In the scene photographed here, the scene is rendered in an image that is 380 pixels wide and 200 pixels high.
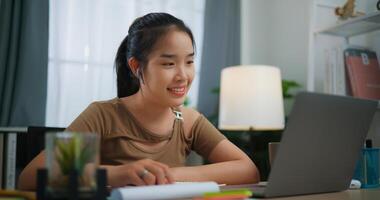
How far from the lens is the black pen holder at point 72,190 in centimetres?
51

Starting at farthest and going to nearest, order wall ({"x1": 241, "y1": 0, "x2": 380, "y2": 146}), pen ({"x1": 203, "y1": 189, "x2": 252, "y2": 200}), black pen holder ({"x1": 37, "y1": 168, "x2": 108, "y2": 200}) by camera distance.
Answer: wall ({"x1": 241, "y1": 0, "x2": 380, "y2": 146}) → pen ({"x1": 203, "y1": 189, "x2": 252, "y2": 200}) → black pen holder ({"x1": 37, "y1": 168, "x2": 108, "y2": 200})

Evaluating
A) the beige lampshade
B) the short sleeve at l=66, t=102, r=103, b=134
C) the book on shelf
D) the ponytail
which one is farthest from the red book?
the short sleeve at l=66, t=102, r=103, b=134

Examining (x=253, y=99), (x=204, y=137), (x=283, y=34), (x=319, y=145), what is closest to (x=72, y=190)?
(x=319, y=145)

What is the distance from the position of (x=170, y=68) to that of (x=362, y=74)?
37.5 inches

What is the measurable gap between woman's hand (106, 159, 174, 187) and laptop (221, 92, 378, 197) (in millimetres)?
187

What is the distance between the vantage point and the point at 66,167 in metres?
0.53

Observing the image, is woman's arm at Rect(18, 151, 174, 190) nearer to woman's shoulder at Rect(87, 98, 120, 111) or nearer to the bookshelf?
woman's shoulder at Rect(87, 98, 120, 111)

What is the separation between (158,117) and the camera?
4.18 feet

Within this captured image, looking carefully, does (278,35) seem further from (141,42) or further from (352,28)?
(141,42)

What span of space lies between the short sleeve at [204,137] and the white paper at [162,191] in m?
0.56

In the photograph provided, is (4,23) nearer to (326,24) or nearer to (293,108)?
(326,24)

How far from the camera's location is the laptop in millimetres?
728

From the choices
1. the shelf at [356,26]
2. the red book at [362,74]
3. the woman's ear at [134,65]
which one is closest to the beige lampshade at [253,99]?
the shelf at [356,26]

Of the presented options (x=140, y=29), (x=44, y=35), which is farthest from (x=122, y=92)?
(x=44, y=35)
